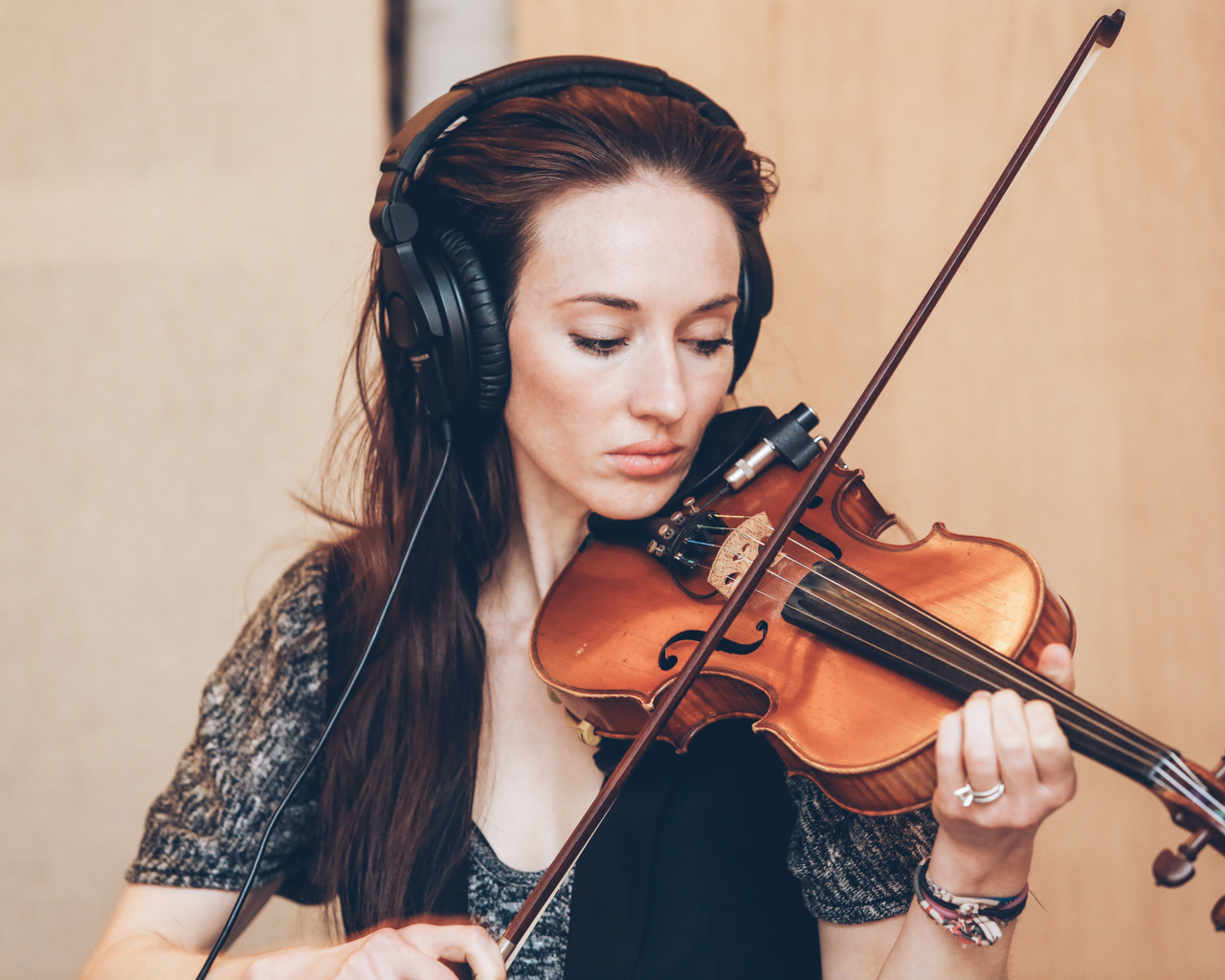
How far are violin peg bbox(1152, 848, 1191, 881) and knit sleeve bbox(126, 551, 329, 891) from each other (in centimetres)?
81

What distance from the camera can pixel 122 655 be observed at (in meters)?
1.56

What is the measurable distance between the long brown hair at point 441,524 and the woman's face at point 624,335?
0.10 feet

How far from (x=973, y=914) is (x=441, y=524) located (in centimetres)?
67

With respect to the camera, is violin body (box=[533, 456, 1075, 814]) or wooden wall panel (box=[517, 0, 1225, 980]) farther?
wooden wall panel (box=[517, 0, 1225, 980])

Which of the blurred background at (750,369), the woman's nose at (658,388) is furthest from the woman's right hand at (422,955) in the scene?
the blurred background at (750,369)

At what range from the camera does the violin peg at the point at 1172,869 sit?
539mm

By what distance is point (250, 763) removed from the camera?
1044 millimetres

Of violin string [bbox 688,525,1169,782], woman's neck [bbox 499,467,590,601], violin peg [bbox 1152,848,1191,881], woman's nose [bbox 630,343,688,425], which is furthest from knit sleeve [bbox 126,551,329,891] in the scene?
violin peg [bbox 1152,848,1191,881]

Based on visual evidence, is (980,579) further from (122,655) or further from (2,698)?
(2,698)

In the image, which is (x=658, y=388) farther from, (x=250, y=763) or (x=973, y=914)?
(x=250, y=763)

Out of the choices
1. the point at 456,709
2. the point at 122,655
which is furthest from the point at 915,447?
the point at 122,655

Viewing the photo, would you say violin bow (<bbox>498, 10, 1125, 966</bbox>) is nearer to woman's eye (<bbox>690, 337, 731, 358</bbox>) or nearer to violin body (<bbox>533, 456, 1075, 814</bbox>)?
violin body (<bbox>533, 456, 1075, 814</bbox>)

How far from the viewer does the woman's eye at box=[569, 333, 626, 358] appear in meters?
0.89

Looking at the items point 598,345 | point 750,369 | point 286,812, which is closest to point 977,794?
point 598,345
